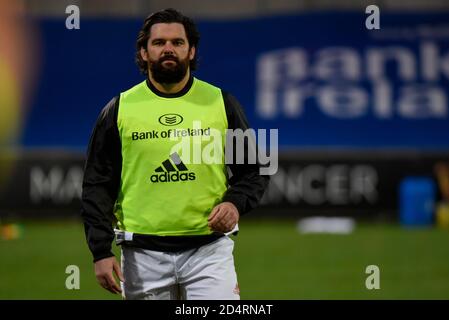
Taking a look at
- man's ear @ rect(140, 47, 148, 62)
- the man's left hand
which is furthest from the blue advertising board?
the man's left hand

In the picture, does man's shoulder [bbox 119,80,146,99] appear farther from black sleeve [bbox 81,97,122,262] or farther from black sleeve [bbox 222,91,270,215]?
black sleeve [bbox 222,91,270,215]

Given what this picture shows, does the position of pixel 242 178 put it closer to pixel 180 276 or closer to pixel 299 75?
pixel 180 276

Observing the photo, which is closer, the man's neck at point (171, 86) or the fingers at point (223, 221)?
the fingers at point (223, 221)

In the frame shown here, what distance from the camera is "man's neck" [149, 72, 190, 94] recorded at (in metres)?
5.37

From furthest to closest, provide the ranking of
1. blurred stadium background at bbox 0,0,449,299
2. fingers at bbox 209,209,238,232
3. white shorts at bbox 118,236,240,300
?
1. blurred stadium background at bbox 0,0,449,299
2. white shorts at bbox 118,236,240,300
3. fingers at bbox 209,209,238,232

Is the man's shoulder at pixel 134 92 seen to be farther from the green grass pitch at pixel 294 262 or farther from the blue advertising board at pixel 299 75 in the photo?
the blue advertising board at pixel 299 75

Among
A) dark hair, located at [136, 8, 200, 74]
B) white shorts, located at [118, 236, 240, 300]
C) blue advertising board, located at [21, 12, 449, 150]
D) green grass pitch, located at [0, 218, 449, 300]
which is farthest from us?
blue advertising board, located at [21, 12, 449, 150]

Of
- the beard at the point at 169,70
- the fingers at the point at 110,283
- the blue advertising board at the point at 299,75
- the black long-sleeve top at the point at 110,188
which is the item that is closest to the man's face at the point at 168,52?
the beard at the point at 169,70

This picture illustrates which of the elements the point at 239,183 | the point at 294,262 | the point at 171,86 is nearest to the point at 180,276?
the point at 239,183

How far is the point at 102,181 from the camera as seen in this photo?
5285 millimetres

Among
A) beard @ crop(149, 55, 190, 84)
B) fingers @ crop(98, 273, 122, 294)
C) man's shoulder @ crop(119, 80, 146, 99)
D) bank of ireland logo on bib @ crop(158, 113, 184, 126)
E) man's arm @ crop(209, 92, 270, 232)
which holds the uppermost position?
beard @ crop(149, 55, 190, 84)

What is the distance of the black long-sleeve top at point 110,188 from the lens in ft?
17.1

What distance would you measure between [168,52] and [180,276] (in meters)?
1.11
